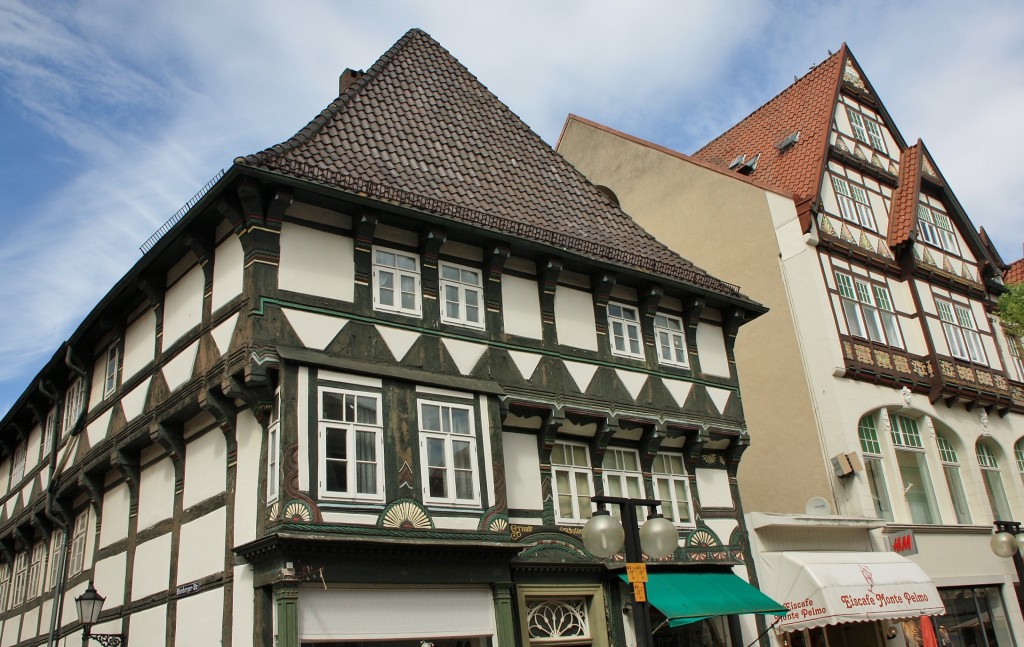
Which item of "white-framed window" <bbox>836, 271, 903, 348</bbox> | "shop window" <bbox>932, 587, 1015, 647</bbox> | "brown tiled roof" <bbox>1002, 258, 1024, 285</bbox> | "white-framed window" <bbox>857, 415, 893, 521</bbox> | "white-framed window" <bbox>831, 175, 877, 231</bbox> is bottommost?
"shop window" <bbox>932, 587, 1015, 647</bbox>

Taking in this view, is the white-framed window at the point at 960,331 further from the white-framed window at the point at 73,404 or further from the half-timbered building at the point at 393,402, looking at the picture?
the white-framed window at the point at 73,404

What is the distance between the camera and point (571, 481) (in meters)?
16.2

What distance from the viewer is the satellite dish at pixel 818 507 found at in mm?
20828

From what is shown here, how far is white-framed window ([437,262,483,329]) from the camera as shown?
15.5 meters

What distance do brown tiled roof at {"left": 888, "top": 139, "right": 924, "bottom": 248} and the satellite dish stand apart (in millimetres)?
9458

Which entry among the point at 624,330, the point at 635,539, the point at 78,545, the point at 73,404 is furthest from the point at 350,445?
the point at 73,404

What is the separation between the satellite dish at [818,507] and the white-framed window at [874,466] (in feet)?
7.25

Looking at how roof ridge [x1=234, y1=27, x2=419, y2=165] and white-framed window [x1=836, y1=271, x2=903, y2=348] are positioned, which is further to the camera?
white-framed window [x1=836, y1=271, x2=903, y2=348]

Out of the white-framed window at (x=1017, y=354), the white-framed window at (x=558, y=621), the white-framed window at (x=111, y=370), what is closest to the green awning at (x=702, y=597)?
the white-framed window at (x=558, y=621)

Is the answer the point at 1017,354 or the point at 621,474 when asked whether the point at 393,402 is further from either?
the point at 1017,354

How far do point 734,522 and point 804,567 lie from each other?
1564 mm

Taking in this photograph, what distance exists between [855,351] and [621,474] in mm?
9530

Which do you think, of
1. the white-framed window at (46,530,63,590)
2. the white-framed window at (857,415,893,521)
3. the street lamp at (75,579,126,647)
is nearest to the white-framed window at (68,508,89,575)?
the white-framed window at (46,530,63,590)

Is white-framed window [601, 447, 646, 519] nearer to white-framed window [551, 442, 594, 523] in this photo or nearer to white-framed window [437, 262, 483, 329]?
white-framed window [551, 442, 594, 523]
